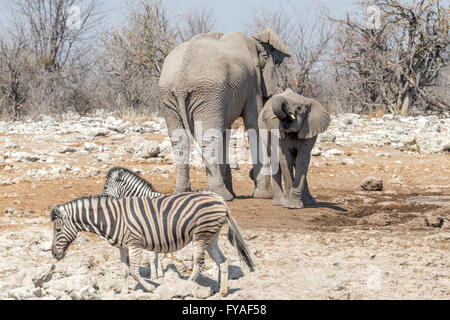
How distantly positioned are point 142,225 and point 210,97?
3954 mm

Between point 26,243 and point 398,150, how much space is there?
10658mm

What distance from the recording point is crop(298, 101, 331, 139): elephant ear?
8086 millimetres

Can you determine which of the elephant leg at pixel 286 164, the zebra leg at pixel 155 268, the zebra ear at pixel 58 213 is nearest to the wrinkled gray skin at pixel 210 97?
the elephant leg at pixel 286 164

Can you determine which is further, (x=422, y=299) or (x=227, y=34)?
(x=227, y=34)

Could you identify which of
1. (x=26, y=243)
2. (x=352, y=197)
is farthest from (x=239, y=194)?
(x=26, y=243)

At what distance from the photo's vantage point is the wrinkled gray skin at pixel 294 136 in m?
7.98

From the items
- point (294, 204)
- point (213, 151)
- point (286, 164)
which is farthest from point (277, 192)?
point (213, 151)

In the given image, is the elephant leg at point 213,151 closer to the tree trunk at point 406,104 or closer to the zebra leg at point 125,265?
the zebra leg at point 125,265

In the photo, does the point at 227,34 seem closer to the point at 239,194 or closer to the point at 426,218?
the point at 239,194

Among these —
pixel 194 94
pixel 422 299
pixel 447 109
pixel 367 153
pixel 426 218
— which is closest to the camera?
pixel 422 299

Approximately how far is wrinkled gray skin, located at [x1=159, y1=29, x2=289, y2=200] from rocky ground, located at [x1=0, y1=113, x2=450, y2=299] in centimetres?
81

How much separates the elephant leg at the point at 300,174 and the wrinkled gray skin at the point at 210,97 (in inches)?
33.5

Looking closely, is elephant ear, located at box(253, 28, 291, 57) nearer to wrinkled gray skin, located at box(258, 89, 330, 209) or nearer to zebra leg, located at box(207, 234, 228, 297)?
wrinkled gray skin, located at box(258, 89, 330, 209)

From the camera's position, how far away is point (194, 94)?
818 cm
